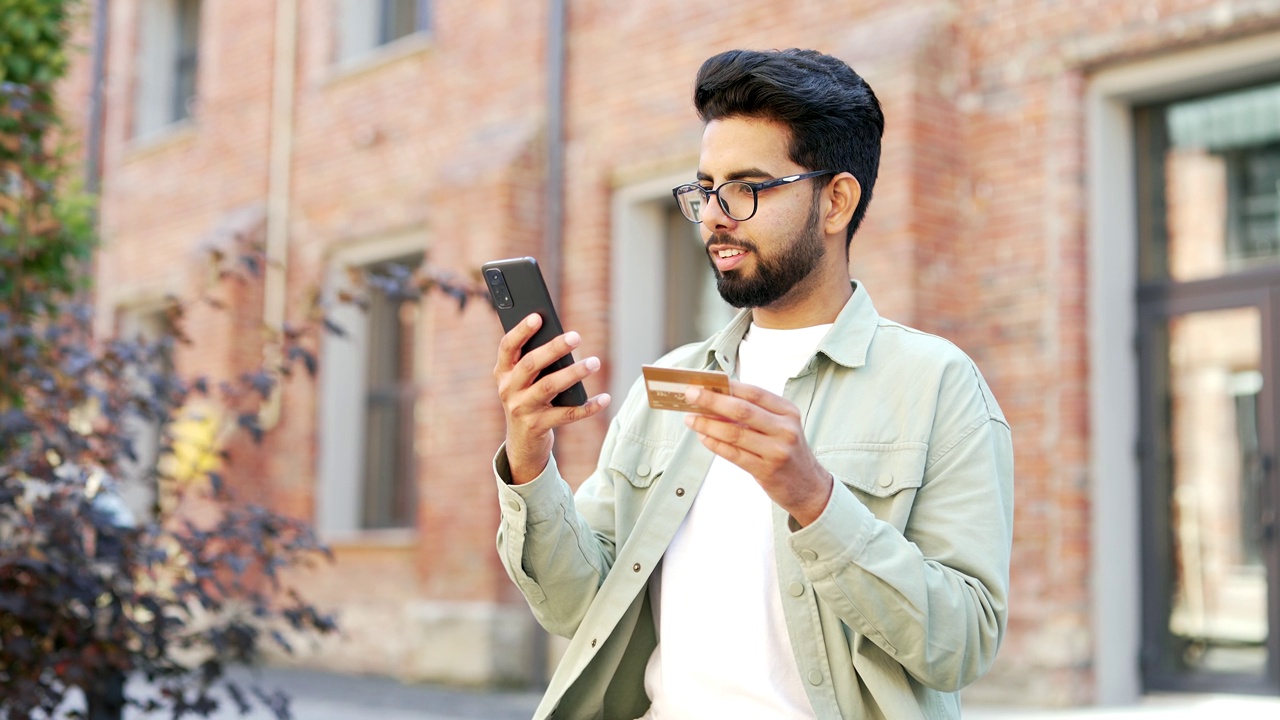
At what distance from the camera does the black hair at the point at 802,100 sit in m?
2.56

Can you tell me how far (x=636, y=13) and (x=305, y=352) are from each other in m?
5.89

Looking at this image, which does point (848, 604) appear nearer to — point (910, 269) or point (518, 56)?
point (910, 269)

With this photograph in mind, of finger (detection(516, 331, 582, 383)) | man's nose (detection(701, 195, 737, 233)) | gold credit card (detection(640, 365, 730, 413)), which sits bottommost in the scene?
→ gold credit card (detection(640, 365, 730, 413))

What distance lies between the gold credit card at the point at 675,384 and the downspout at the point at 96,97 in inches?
605

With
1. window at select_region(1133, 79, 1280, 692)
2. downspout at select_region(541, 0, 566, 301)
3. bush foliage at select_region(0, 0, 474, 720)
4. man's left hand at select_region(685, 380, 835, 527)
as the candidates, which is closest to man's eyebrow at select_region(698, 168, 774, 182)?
man's left hand at select_region(685, 380, 835, 527)

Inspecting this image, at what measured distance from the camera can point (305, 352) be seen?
5652mm

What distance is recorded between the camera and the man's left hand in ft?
6.70

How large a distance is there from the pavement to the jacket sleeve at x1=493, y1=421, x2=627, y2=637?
3.31 metres

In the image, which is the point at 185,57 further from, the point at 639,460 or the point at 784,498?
the point at 784,498

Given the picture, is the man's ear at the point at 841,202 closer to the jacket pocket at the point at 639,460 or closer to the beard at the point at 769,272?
the beard at the point at 769,272

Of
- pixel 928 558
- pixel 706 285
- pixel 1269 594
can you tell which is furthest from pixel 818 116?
pixel 706 285

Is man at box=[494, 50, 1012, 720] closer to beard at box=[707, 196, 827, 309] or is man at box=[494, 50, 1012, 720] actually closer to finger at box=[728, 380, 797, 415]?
beard at box=[707, 196, 827, 309]

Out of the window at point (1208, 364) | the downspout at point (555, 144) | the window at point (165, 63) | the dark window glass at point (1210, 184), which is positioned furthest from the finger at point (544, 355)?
the window at point (165, 63)

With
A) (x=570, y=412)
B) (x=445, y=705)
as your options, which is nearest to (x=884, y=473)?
(x=570, y=412)
